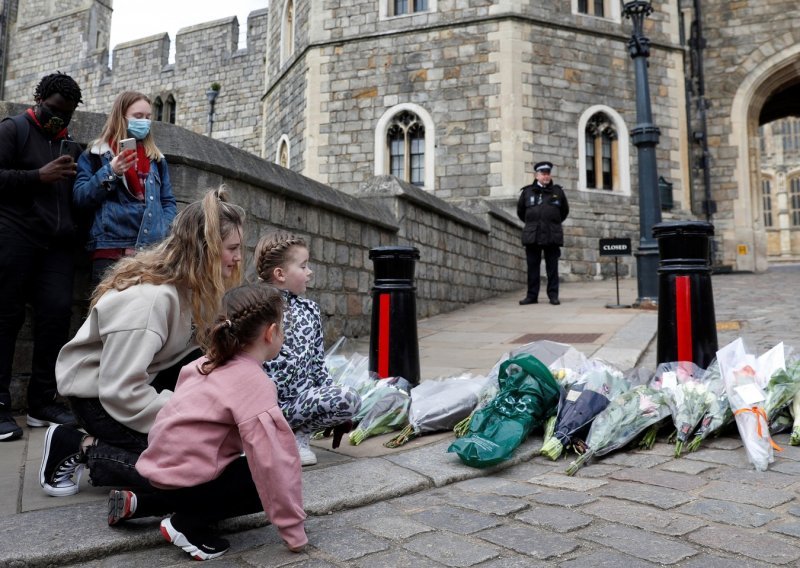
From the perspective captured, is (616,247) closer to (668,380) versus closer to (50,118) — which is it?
(668,380)

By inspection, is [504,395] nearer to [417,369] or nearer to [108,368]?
[417,369]

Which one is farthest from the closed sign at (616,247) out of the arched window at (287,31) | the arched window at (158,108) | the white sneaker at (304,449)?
the arched window at (158,108)

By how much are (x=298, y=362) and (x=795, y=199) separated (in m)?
50.9

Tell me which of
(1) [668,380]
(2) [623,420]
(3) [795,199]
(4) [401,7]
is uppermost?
(3) [795,199]

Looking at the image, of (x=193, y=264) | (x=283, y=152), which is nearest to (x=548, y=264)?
(x=193, y=264)

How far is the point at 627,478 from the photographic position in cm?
249

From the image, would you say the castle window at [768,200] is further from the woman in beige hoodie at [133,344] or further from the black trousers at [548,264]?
the woman in beige hoodie at [133,344]

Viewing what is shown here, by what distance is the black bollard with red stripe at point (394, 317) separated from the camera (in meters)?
4.01

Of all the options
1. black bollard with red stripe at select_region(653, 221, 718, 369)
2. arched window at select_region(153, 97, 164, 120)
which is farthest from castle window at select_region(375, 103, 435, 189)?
arched window at select_region(153, 97, 164, 120)

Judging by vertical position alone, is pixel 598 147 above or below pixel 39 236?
above

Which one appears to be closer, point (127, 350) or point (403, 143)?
point (127, 350)

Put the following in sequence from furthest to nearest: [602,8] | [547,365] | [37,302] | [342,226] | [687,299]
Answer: [602,8] → [342,226] → [687,299] → [547,365] → [37,302]

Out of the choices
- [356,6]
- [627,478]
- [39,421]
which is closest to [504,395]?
[627,478]

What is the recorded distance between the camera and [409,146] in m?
15.1
